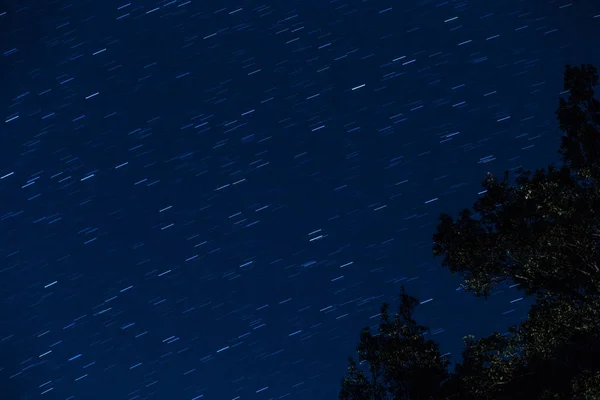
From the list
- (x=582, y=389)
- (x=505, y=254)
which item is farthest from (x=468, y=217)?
(x=582, y=389)

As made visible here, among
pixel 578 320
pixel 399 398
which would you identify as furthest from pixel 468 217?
pixel 399 398

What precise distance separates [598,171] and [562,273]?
1.97 m

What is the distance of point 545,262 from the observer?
11.6m

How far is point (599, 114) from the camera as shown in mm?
11750

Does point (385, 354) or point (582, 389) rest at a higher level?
point (582, 389)

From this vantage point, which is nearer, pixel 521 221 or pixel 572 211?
pixel 572 211

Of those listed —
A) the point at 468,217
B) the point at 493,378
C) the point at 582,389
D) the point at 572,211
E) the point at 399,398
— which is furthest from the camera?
the point at 399,398

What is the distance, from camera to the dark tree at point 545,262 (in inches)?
428

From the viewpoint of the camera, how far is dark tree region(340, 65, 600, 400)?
1088cm

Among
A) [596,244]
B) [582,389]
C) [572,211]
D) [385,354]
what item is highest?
[572,211]

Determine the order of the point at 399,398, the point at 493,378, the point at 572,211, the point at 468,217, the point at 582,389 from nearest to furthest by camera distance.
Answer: the point at 582,389
the point at 572,211
the point at 493,378
the point at 468,217
the point at 399,398

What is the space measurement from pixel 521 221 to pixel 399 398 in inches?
214

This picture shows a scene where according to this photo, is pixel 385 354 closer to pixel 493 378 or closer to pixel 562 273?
pixel 493 378

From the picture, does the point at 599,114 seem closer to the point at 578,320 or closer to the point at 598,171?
the point at 598,171
